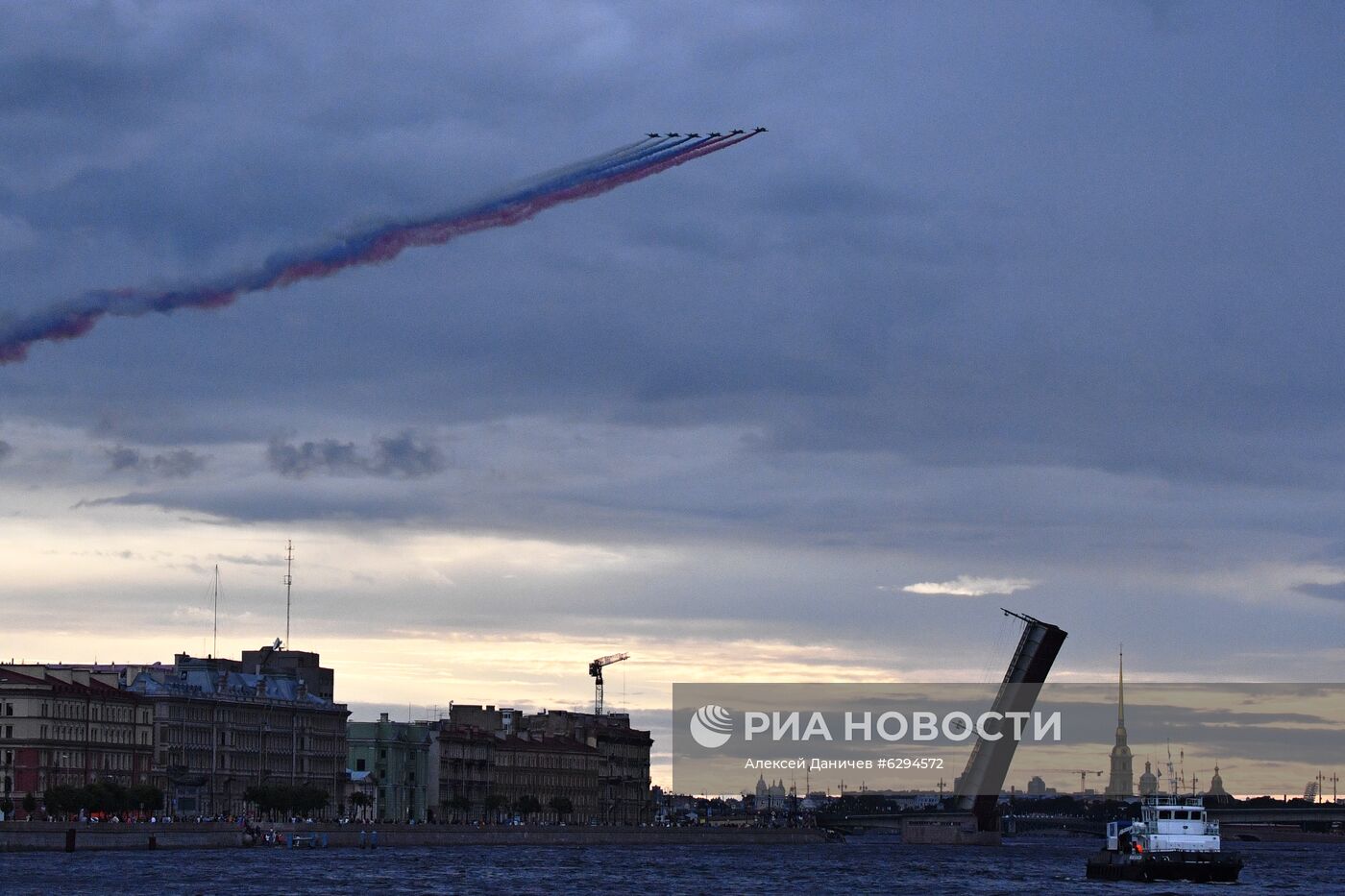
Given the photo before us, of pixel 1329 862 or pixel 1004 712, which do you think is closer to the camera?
pixel 1004 712

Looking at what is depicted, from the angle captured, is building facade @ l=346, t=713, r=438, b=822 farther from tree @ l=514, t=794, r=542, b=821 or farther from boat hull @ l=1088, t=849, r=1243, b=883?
boat hull @ l=1088, t=849, r=1243, b=883

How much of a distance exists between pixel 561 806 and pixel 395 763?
579 inches

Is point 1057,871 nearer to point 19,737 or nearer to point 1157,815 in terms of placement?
point 1157,815

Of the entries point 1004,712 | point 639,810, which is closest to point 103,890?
point 1004,712

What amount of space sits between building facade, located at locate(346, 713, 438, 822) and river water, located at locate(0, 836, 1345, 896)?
87.8 feet

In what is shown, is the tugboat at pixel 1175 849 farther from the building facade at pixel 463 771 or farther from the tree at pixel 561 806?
the tree at pixel 561 806

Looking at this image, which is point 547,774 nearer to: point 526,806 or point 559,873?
point 526,806

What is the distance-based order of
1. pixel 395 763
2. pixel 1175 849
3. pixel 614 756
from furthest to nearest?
pixel 614 756 → pixel 395 763 → pixel 1175 849

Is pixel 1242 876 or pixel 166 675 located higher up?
pixel 166 675

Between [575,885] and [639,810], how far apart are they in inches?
3846

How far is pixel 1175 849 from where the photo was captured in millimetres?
67250

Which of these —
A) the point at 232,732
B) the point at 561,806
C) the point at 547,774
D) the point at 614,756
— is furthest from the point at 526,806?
the point at 232,732

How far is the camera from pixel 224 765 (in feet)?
375

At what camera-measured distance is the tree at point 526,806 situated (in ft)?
458
